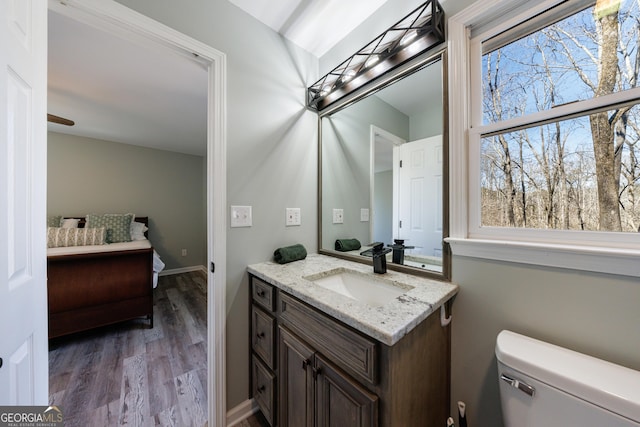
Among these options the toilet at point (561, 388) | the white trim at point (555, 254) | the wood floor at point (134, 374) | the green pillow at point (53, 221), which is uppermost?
the green pillow at point (53, 221)

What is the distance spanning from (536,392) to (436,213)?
2.33 feet

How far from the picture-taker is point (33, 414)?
2.27ft

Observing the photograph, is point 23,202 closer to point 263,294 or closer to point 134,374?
point 263,294

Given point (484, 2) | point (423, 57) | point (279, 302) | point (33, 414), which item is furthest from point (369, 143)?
point (33, 414)

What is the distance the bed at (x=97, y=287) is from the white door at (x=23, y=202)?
1829 millimetres

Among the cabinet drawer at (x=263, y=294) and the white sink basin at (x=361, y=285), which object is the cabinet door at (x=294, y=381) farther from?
the white sink basin at (x=361, y=285)

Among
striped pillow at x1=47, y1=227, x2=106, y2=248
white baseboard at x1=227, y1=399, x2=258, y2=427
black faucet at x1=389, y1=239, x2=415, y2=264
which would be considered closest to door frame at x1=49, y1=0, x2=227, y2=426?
white baseboard at x1=227, y1=399, x2=258, y2=427

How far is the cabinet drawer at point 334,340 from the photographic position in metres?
0.71

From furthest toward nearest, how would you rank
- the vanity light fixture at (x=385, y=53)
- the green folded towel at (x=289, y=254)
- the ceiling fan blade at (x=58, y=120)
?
the ceiling fan blade at (x=58, y=120) → the green folded towel at (x=289, y=254) → the vanity light fixture at (x=385, y=53)

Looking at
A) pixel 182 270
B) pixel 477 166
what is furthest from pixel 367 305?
pixel 182 270

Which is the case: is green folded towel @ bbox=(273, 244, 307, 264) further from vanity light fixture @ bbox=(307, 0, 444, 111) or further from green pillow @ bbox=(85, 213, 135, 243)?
green pillow @ bbox=(85, 213, 135, 243)

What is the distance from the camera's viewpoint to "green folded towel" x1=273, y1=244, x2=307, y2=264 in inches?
56.3

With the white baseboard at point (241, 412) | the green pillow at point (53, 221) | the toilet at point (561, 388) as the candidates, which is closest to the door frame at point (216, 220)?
the white baseboard at point (241, 412)

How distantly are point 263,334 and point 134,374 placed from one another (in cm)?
136
